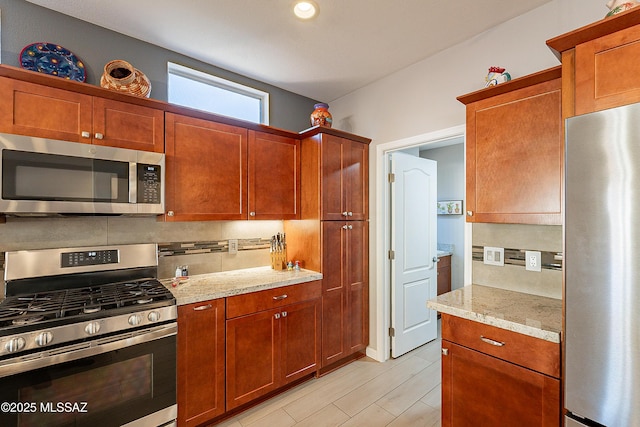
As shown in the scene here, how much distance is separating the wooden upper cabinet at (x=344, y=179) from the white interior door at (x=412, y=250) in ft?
0.96

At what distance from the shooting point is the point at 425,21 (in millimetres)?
2010

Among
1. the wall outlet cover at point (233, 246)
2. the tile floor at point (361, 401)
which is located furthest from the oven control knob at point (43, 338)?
the wall outlet cover at point (233, 246)

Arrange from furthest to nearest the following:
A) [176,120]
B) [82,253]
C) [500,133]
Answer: [176,120] < [82,253] < [500,133]

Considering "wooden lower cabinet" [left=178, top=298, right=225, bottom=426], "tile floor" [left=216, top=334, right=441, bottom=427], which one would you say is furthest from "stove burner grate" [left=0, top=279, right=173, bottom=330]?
"tile floor" [left=216, top=334, right=441, bottom=427]

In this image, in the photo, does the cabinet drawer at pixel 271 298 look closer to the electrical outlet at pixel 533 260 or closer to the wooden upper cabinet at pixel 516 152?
the wooden upper cabinet at pixel 516 152

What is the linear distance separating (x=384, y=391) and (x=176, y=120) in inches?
105

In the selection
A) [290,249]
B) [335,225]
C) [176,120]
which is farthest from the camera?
[290,249]

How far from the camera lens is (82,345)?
58.5 inches

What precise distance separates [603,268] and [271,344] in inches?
79.4

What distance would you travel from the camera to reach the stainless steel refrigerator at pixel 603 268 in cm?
106

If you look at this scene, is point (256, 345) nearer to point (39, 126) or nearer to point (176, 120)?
point (176, 120)

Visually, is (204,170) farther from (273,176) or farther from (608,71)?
(608,71)

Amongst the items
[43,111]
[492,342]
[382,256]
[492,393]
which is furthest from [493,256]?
[43,111]

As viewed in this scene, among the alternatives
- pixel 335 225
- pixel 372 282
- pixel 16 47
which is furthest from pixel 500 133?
pixel 16 47
